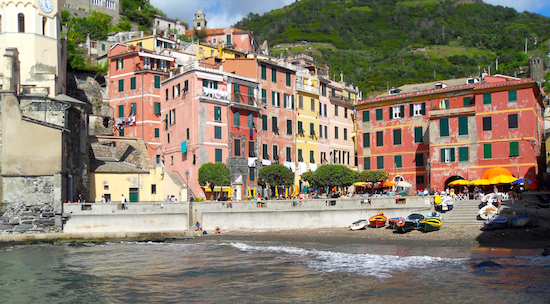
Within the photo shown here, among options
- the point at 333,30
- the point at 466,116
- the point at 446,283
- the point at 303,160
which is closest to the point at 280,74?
the point at 303,160

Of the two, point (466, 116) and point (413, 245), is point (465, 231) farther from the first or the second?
point (466, 116)

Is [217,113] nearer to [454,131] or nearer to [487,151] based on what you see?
[454,131]

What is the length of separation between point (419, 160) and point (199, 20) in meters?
88.7

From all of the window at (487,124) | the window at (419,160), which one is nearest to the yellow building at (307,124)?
the window at (419,160)

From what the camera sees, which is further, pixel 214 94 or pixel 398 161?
pixel 398 161

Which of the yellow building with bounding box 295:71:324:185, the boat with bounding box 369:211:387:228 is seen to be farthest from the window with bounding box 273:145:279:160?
the boat with bounding box 369:211:387:228

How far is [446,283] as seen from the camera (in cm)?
2267

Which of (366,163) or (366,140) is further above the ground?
(366,140)

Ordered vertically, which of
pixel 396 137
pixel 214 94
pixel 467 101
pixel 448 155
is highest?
pixel 214 94

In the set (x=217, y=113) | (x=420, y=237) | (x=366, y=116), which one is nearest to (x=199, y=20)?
(x=366, y=116)

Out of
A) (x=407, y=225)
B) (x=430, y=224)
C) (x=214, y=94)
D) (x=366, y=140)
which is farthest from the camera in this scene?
(x=366, y=140)

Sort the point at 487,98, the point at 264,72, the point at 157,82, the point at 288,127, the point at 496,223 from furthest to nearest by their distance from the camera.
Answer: the point at 157,82 < the point at 288,127 < the point at 264,72 < the point at 487,98 < the point at 496,223

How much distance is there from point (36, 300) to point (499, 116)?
134 ft

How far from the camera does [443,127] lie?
5053 cm
